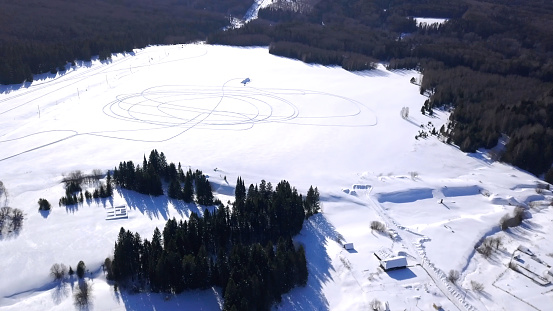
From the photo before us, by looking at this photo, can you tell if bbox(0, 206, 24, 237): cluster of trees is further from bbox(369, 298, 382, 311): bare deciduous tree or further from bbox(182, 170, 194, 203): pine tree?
bbox(369, 298, 382, 311): bare deciduous tree

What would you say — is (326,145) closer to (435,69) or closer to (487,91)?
(487,91)

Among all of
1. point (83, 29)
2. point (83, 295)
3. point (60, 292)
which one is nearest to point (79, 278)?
point (60, 292)

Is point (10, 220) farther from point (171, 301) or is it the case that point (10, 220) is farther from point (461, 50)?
point (461, 50)

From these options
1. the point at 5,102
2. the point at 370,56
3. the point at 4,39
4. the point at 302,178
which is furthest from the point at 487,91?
the point at 4,39

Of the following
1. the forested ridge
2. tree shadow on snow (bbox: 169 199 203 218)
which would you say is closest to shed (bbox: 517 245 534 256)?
the forested ridge

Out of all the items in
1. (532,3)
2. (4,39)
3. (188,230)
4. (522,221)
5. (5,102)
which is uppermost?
(532,3)

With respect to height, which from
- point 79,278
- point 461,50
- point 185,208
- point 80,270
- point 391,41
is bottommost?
point 79,278

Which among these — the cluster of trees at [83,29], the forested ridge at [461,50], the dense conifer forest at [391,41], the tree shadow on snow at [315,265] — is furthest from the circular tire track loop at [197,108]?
the tree shadow on snow at [315,265]
